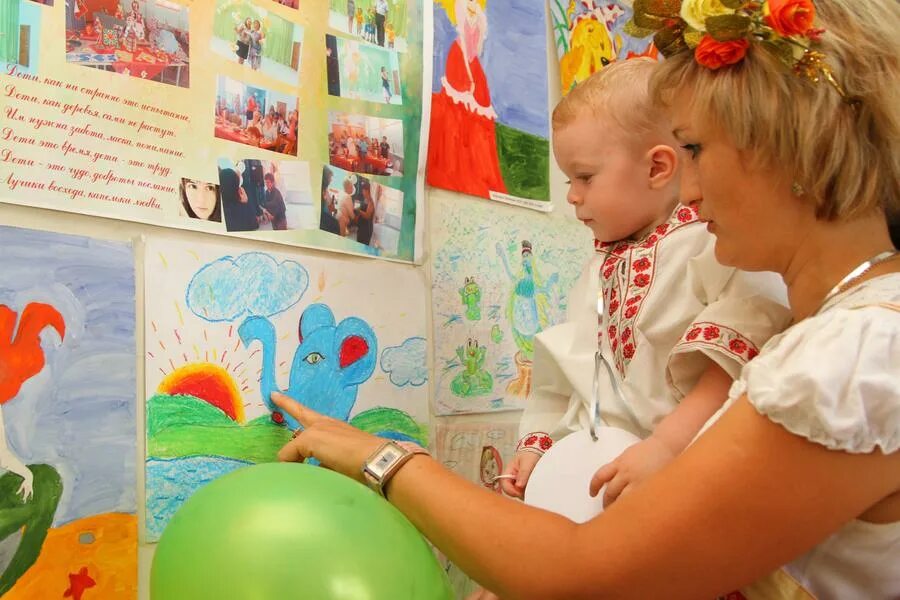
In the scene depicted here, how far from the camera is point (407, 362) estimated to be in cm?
136

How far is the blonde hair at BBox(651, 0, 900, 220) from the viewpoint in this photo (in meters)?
0.77

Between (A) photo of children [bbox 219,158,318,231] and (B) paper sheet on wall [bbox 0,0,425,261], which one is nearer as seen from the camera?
(B) paper sheet on wall [bbox 0,0,425,261]

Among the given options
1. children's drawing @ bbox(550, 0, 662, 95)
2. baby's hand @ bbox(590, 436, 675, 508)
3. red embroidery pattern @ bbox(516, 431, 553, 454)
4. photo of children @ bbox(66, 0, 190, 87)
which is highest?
children's drawing @ bbox(550, 0, 662, 95)

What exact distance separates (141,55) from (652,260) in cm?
75

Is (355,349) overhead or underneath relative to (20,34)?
underneath

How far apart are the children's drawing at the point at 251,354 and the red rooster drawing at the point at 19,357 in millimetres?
133

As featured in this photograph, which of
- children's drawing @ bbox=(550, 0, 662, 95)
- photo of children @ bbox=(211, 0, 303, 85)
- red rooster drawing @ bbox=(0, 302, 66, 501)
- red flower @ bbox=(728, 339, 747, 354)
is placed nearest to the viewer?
red rooster drawing @ bbox=(0, 302, 66, 501)

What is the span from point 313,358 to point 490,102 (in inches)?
25.9

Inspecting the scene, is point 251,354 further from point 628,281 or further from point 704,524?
point 704,524

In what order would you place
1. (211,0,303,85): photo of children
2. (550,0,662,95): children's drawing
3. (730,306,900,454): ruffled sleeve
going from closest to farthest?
(730,306,900,454): ruffled sleeve < (211,0,303,85): photo of children < (550,0,662,95): children's drawing

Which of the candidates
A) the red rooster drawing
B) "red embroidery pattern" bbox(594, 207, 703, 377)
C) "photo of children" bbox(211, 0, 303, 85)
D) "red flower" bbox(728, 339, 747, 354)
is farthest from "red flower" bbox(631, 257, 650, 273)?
the red rooster drawing

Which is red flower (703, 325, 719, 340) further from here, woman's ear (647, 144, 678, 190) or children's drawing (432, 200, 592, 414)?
children's drawing (432, 200, 592, 414)

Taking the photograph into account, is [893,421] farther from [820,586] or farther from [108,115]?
[108,115]

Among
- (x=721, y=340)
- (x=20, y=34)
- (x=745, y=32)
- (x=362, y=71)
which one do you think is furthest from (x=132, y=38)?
(x=721, y=340)
